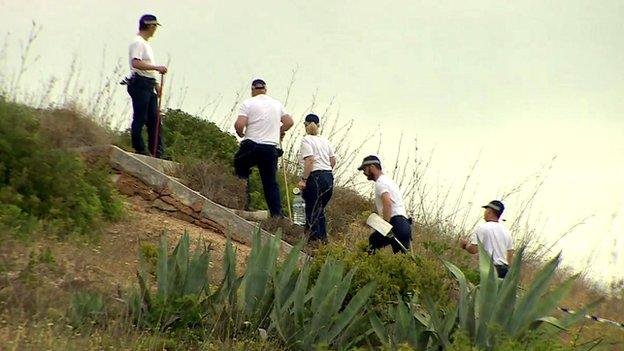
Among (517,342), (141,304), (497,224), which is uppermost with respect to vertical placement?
(497,224)

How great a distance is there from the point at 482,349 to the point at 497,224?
145 inches

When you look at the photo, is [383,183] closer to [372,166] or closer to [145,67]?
[372,166]

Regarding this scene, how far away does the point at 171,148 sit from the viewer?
14.5m

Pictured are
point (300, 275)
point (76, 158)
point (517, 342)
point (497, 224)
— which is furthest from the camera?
point (497, 224)

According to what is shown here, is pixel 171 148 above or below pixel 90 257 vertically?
above

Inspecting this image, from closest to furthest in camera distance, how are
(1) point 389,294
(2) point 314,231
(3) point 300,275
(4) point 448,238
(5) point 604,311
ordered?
(3) point 300,275 → (1) point 389,294 → (2) point 314,231 → (5) point 604,311 → (4) point 448,238

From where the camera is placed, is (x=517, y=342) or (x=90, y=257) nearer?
(x=517, y=342)

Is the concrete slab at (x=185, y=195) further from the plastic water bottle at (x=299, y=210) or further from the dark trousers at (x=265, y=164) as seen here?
the plastic water bottle at (x=299, y=210)

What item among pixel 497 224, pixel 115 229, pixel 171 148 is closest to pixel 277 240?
pixel 115 229

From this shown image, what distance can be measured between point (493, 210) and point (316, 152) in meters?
1.98

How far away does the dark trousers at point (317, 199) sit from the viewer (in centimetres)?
1219

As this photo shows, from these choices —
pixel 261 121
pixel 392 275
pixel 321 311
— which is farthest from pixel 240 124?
pixel 321 311

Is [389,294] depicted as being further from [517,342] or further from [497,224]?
[497,224]

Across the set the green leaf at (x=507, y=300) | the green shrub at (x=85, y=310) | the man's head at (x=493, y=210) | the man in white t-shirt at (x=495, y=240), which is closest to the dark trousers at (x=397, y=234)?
the man in white t-shirt at (x=495, y=240)
